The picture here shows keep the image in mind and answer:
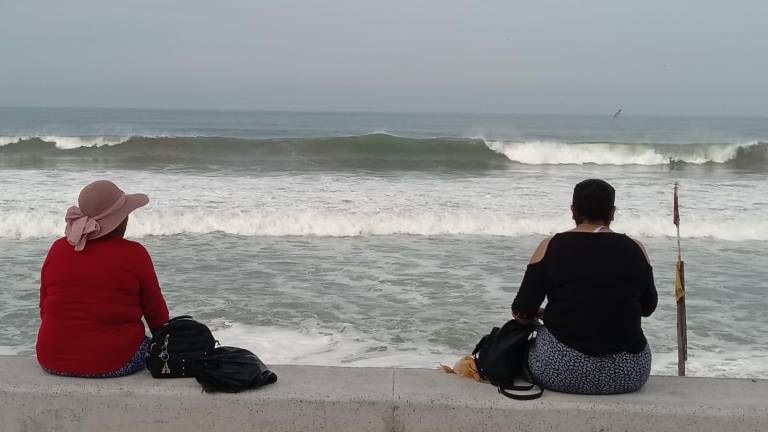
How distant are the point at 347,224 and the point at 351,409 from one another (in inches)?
329

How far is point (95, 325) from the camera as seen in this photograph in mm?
2996

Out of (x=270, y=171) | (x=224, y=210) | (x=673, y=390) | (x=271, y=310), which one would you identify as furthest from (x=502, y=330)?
(x=270, y=171)

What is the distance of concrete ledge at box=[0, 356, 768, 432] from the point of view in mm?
2689

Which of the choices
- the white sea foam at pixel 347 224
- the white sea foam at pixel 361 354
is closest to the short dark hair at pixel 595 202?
the white sea foam at pixel 361 354

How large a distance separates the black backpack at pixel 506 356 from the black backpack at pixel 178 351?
1128 mm

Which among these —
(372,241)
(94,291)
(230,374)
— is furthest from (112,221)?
(372,241)

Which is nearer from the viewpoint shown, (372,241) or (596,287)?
(596,287)

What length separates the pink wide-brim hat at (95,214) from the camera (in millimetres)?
2947

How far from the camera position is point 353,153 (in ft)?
76.0

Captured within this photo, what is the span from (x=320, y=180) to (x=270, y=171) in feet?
9.27

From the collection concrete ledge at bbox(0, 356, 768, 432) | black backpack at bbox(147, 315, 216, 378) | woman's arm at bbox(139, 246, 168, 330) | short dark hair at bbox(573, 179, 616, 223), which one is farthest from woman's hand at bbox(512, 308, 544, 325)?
woman's arm at bbox(139, 246, 168, 330)

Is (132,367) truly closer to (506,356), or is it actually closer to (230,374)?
(230,374)

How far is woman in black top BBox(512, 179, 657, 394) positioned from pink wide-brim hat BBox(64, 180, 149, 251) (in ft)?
5.55

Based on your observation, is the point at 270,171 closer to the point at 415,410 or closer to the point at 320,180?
the point at 320,180
